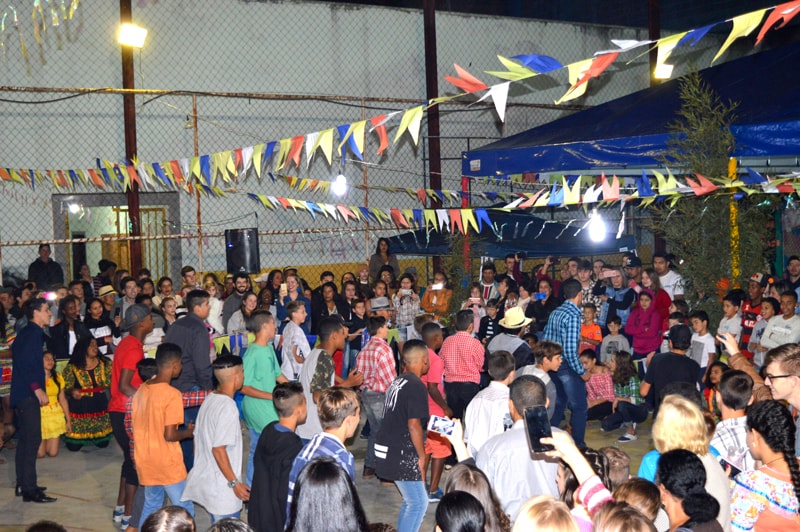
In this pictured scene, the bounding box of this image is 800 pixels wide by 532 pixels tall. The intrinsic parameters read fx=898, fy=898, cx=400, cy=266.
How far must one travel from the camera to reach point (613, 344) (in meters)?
10.4

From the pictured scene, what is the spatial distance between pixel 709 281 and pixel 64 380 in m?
7.09

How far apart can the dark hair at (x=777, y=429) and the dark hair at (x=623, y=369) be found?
5765 millimetres

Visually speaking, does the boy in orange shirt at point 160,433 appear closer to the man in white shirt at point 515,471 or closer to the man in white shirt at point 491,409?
the man in white shirt at point 491,409

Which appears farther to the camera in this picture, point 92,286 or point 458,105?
point 458,105

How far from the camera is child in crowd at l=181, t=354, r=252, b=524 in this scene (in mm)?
5547

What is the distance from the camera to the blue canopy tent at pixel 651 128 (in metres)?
8.85

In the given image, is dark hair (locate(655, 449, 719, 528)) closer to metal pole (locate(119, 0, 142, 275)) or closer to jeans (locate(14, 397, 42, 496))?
jeans (locate(14, 397, 42, 496))

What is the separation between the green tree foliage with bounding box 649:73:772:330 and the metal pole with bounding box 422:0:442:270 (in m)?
6.83

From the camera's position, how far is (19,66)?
49.5ft

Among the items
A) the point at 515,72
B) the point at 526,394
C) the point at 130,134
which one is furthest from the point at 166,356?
the point at 130,134

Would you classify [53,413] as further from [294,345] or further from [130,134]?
[130,134]

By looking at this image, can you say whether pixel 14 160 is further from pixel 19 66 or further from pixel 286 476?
pixel 286 476

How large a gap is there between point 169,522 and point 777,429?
8.77 ft

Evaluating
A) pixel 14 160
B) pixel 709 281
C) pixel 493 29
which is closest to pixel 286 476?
pixel 709 281
